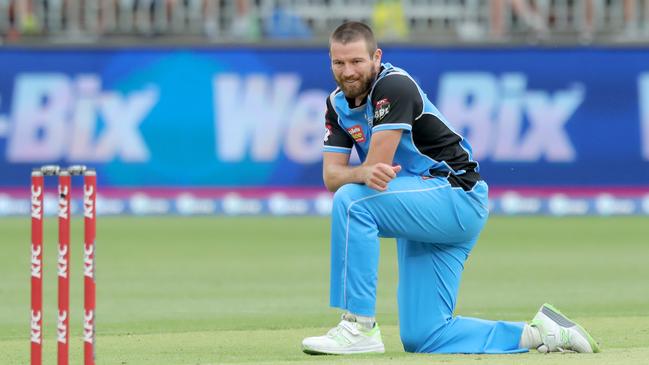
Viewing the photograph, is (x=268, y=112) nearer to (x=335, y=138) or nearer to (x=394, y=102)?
(x=335, y=138)

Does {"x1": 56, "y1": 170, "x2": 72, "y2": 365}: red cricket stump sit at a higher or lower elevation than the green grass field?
higher

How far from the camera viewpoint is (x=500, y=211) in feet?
61.2

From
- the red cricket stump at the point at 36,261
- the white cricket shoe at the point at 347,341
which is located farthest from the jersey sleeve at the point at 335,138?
the red cricket stump at the point at 36,261

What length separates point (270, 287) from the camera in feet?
39.5

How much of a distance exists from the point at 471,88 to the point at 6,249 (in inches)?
256

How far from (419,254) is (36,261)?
7.81 feet

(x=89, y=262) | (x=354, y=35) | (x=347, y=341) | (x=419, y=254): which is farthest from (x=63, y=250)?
(x=419, y=254)

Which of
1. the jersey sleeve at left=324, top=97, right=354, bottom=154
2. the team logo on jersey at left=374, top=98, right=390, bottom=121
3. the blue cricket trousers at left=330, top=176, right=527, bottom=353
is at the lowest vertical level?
the blue cricket trousers at left=330, top=176, right=527, bottom=353

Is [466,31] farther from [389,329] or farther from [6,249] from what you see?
[389,329]

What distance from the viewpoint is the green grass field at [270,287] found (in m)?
8.26

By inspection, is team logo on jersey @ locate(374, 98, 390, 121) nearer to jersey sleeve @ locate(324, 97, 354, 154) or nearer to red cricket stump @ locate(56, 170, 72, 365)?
jersey sleeve @ locate(324, 97, 354, 154)

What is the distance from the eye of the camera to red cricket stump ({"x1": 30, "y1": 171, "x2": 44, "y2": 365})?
6.05 metres

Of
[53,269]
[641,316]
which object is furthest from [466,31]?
[641,316]

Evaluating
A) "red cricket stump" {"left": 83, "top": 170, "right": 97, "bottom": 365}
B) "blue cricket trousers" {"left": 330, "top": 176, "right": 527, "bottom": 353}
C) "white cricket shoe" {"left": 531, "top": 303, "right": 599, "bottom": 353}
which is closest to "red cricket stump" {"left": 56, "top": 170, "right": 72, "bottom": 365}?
"red cricket stump" {"left": 83, "top": 170, "right": 97, "bottom": 365}
